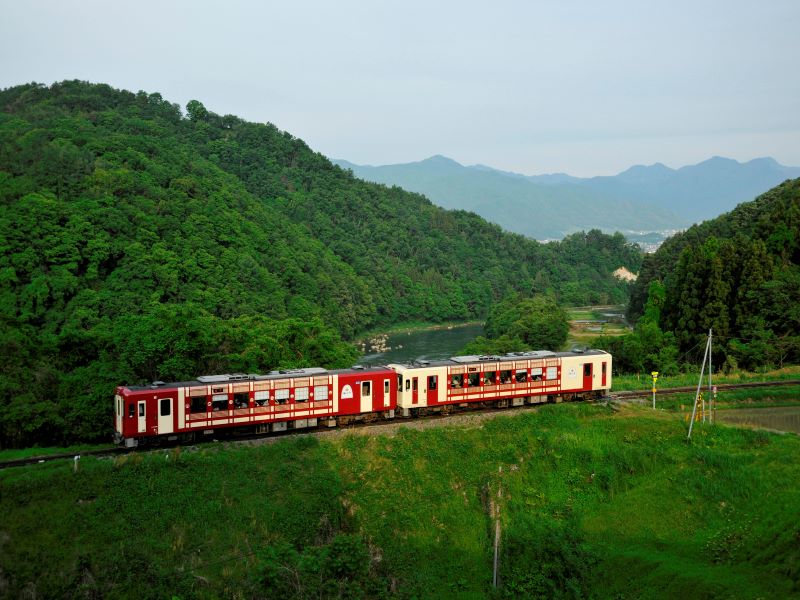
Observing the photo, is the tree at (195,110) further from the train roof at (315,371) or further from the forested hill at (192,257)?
the train roof at (315,371)

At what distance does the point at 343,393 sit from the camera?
2467 cm

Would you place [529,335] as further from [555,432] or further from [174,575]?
[174,575]

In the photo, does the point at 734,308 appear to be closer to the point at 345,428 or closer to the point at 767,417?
the point at 767,417

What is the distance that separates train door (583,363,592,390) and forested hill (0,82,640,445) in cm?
1131

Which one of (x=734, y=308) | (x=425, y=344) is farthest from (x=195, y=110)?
(x=734, y=308)

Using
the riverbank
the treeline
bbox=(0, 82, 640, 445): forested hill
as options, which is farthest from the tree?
the treeline

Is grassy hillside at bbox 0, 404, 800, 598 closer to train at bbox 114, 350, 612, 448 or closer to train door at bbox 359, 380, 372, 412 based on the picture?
train at bbox 114, 350, 612, 448

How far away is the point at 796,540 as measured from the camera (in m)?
16.5

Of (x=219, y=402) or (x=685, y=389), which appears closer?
(x=219, y=402)

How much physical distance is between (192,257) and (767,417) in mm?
41497

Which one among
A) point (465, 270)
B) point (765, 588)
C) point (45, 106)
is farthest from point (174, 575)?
point (465, 270)

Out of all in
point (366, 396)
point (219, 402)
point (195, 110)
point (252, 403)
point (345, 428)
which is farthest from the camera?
point (195, 110)

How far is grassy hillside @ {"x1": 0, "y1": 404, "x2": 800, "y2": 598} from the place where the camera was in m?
16.4

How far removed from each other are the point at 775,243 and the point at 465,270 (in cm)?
6603
